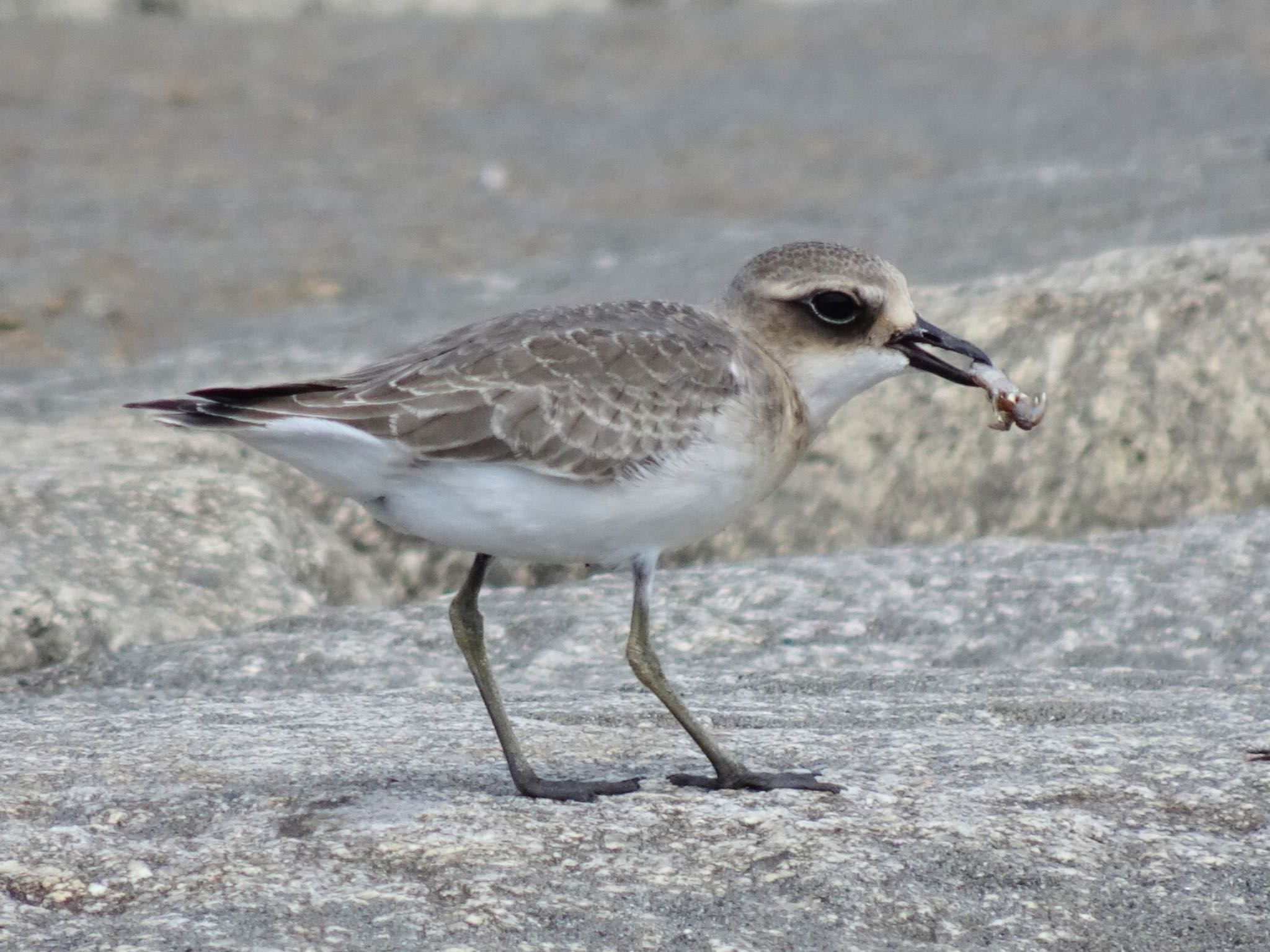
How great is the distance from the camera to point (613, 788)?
4305 mm

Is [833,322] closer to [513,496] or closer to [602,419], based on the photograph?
[602,419]

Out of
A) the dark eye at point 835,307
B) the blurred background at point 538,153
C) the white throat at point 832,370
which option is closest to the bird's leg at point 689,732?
the white throat at point 832,370

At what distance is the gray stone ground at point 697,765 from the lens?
3.66 m

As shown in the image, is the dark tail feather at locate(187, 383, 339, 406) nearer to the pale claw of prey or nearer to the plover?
the plover

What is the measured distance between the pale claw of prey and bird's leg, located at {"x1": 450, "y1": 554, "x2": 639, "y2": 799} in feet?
4.62

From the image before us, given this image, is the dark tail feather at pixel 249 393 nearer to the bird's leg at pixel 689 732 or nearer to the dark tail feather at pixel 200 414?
the dark tail feather at pixel 200 414

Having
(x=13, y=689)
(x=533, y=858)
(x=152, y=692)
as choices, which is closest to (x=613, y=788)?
(x=533, y=858)

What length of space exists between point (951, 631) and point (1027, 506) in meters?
1.62

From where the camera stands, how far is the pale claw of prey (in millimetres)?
4738

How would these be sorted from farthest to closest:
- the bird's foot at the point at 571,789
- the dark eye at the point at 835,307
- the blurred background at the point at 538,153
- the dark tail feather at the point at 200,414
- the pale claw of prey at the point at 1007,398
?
the blurred background at the point at 538,153, the pale claw of prey at the point at 1007,398, the dark eye at the point at 835,307, the bird's foot at the point at 571,789, the dark tail feather at the point at 200,414

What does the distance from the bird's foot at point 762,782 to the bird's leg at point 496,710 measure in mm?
172

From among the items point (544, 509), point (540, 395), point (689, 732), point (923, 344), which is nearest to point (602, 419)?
point (540, 395)

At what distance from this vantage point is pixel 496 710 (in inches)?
174

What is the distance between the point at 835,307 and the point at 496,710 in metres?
1.33
